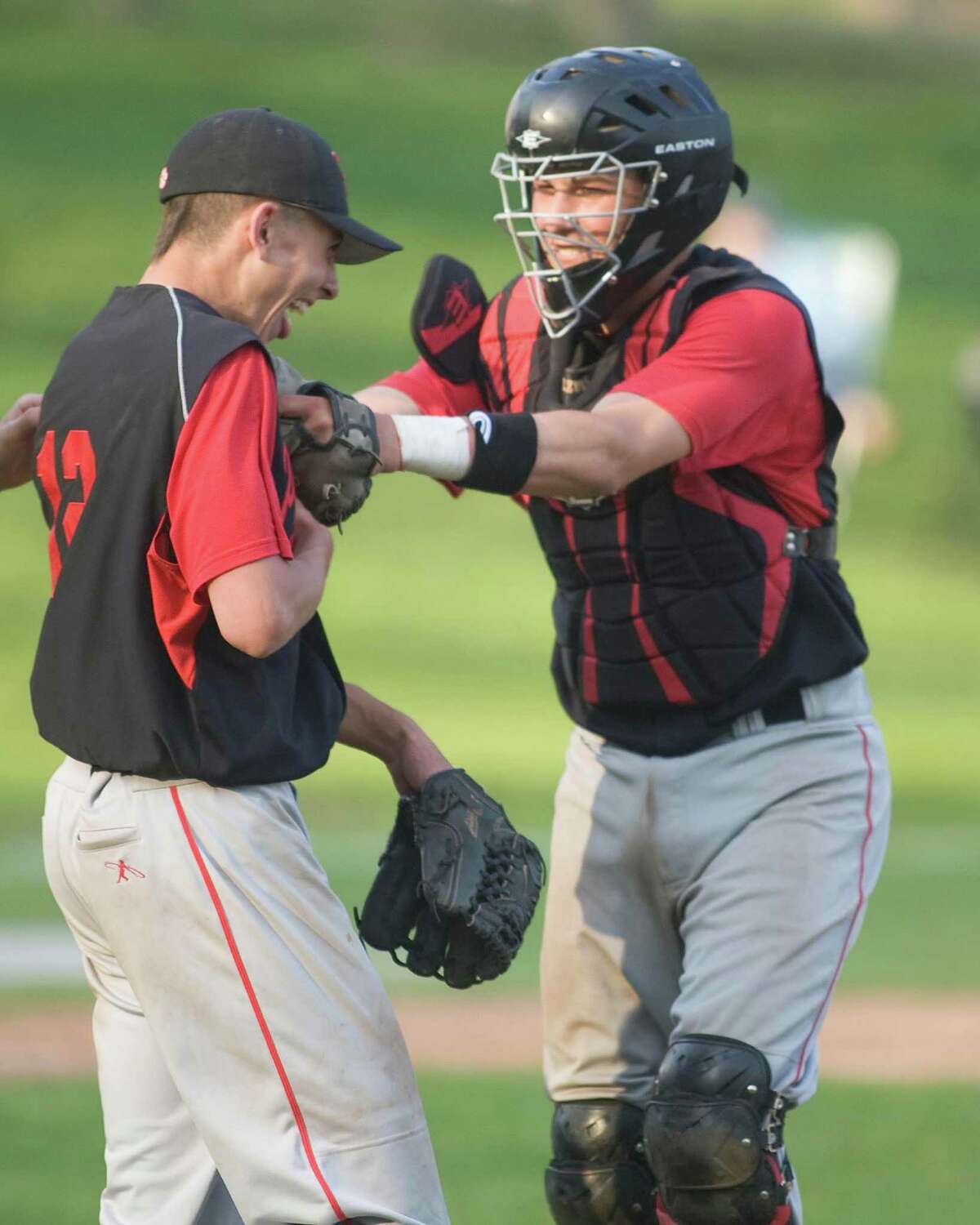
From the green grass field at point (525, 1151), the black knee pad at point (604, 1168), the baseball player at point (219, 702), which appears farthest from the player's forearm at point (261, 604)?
the green grass field at point (525, 1151)

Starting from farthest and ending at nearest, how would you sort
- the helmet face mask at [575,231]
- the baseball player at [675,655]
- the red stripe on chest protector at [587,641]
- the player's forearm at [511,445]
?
the red stripe on chest protector at [587,641], the helmet face mask at [575,231], the baseball player at [675,655], the player's forearm at [511,445]

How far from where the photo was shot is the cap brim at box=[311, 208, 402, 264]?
389cm

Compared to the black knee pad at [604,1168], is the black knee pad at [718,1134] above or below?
above

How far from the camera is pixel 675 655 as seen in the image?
4598mm

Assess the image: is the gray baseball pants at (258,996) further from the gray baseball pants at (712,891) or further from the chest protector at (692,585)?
the chest protector at (692,585)

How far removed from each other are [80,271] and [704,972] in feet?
87.5

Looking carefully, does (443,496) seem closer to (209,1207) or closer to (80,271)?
(80,271)

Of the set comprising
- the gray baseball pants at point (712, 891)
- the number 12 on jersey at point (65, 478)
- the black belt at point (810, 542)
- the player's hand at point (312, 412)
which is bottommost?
the gray baseball pants at point (712, 891)

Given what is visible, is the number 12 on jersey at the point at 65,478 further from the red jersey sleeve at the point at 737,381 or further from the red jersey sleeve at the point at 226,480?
the red jersey sleeve at the point at 737,381

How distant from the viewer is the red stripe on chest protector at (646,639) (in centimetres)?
459

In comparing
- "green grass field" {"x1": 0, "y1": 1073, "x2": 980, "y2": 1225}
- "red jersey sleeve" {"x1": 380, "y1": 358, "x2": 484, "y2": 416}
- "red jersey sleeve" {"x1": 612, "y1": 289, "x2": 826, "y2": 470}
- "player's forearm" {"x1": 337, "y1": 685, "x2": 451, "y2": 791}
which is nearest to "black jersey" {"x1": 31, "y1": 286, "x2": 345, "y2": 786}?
"player's forearm" {"x1": 337, "y1": 685, "x2": 451, "y2": 791}

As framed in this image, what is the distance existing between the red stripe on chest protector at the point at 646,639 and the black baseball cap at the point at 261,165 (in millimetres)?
981

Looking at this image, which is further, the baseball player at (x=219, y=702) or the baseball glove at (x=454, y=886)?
the baseball glove at (x=454, y=886)

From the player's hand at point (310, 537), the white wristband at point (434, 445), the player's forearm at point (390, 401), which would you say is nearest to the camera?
the player's hand at point (310, 537)
